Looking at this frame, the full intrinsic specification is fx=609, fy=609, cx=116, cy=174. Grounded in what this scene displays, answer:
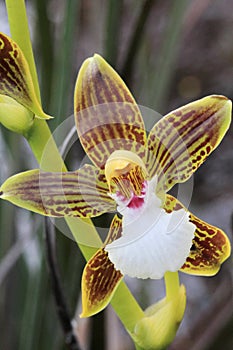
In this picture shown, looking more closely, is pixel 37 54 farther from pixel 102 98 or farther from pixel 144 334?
pixel 144 334

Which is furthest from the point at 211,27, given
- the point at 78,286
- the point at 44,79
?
the point at 78,286

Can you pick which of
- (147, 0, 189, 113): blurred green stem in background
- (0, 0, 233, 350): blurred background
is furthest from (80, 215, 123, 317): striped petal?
(147, 0, 189, 113): blurred green stem in background

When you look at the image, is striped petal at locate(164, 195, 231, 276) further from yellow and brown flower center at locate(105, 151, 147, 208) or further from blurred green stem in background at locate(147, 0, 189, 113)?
blurred green stem in background at locate(147, 0, 189, 113)

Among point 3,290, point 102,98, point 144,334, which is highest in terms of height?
point 102,98

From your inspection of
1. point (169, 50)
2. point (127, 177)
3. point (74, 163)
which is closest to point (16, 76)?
point (127, 177)

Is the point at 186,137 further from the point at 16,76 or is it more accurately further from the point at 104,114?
the point at 16,76

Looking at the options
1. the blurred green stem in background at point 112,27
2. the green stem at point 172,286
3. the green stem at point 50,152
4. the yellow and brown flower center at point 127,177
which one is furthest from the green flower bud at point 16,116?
the blurred green stem in background at point 112,27
